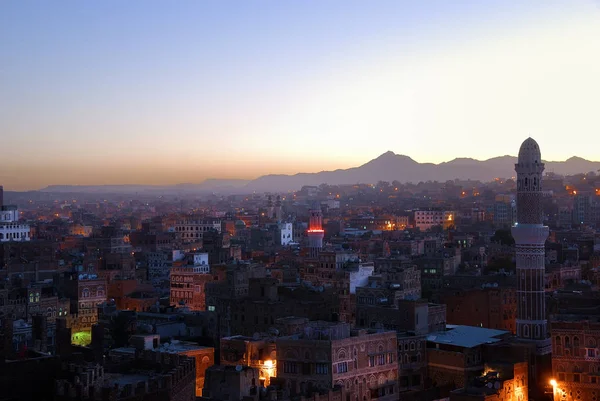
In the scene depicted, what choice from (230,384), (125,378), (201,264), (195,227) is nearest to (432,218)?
(195,227)

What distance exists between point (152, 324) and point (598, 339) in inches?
906

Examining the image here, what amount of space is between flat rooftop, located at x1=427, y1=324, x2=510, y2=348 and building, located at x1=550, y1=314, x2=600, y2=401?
340 cm

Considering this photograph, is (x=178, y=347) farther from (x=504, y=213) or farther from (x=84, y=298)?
(x=504, y=213)

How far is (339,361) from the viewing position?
4100 centimetres

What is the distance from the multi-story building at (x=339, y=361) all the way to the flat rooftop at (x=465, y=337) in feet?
17.5

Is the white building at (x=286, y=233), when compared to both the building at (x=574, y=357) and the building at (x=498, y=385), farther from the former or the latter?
the building at (x=498, y=385)

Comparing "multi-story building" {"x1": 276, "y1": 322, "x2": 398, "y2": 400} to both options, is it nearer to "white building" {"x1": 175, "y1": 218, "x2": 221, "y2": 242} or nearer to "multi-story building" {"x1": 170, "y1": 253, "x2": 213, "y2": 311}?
"multi-story building" {"x1": 170, "y1": 253, "x2": 213, "y2": 311}

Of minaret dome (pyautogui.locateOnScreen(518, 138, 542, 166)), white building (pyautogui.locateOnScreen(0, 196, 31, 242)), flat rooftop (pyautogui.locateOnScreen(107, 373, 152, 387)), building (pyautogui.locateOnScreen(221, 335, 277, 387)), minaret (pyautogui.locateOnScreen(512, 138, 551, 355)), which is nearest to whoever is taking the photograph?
flat rooftop (pyautogui.locateOnScreen(107, 373, 152, 387))

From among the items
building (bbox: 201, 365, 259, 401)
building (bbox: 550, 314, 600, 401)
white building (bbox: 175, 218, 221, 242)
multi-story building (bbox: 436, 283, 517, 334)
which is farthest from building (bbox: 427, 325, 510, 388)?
white building (bbox: 175, 218, 221, 242)

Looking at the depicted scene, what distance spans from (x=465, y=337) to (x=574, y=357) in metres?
5.48

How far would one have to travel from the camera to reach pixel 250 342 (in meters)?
43.8

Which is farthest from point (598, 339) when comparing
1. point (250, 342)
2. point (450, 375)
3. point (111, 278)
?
point (111, 278)

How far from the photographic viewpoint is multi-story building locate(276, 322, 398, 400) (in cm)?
4069

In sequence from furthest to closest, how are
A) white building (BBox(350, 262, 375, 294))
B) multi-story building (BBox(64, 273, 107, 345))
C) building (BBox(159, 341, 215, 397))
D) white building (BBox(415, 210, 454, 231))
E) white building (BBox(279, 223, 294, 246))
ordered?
white building (BBox(415, 210, 454, 231))
white building (BBox(279, 223, 294, 246))
white building (BBox(350, 262, 375, 294))
multi-story building (BBox(64, 273, 107, 345))
building (BBox(159, 341, 215, 397))
